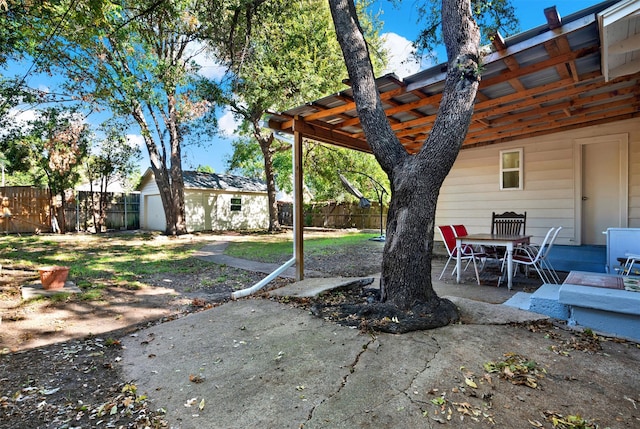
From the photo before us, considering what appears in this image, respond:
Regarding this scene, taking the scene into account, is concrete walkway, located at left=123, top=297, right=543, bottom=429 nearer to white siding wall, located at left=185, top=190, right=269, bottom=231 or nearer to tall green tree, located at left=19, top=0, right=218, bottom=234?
tall green tree, located at left=19, top=0, right=218, bottom=234

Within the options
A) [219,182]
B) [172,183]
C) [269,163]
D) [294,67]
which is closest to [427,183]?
[294,67]

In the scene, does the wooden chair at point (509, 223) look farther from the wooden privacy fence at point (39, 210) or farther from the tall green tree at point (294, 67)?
the wooden privacy fence at point (39, 210)

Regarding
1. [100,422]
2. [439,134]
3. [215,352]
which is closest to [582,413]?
[439,134]

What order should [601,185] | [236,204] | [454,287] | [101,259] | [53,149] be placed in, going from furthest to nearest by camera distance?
[236,204]
[53,149]
[101,259]
[601,185]
[454,287]

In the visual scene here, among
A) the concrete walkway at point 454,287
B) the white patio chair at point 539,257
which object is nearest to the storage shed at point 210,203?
the concrete walkway at point 454,287

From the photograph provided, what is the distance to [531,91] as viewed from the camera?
4121 millimetres

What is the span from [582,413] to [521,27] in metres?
4.72

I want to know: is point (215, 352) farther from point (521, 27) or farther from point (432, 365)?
point (521, 27)

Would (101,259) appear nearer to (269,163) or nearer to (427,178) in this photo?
(427,178)

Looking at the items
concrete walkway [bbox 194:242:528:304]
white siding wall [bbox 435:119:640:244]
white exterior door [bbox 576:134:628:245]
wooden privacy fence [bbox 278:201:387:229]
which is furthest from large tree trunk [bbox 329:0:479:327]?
wooden privacy fence [bbox 278:201:387:229]

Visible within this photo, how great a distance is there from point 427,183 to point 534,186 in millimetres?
4597

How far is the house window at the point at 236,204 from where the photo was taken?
18516 millimetres

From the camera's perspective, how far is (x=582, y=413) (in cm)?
176

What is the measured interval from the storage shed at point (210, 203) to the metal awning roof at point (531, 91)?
1248cm
